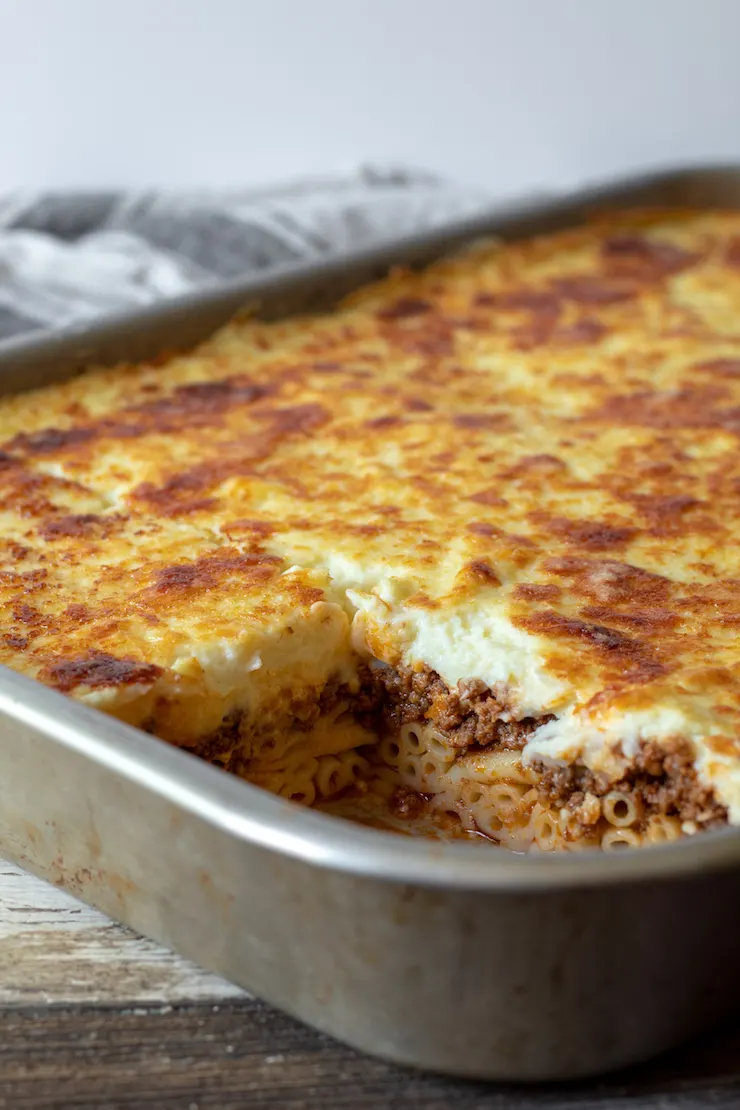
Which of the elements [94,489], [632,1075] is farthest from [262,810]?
[94,489]

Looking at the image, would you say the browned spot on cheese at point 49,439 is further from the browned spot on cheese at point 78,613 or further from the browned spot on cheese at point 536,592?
the browned spot on cheese at point 536,592

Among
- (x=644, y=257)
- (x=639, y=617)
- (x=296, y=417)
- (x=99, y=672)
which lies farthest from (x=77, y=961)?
(x=644, y=257)

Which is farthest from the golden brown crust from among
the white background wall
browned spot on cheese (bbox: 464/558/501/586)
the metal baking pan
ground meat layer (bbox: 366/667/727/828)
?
the white background wall

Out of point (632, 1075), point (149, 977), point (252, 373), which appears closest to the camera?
point (632, 1075)

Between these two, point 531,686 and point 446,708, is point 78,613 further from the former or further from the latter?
point 531,686

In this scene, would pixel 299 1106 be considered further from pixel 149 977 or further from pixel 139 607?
pixel 139 607

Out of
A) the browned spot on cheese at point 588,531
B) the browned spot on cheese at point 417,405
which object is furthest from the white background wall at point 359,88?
the browned spot on cheese at point 588,531
